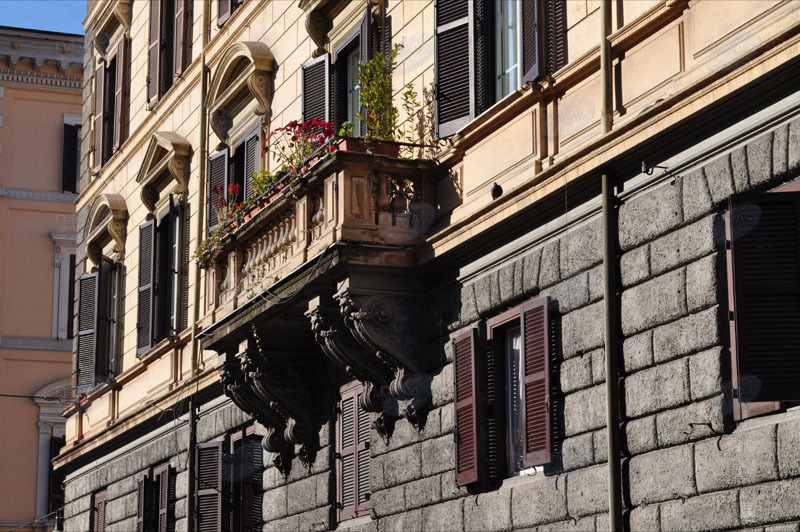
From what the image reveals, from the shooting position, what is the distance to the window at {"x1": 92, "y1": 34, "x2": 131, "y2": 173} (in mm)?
25188

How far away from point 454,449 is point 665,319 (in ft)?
10.6

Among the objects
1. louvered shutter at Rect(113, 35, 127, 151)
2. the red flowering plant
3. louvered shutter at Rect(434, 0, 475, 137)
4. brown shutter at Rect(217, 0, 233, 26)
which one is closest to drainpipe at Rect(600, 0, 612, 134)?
louvered shutter at Rect(434, 0, 475, 137)

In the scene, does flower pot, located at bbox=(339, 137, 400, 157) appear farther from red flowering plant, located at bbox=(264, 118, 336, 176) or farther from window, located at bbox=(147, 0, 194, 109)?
window, located at bbox=(147, 0, 194, 109)

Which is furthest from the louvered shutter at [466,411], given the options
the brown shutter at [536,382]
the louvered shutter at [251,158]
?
the louvered shutter at [251,158]

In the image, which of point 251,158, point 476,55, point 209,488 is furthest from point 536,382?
point 209,488

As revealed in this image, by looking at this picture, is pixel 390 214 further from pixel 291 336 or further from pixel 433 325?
pixel 291 336

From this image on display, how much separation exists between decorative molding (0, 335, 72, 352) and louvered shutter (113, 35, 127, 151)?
10.0 metres

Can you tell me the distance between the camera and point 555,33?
12352 mm

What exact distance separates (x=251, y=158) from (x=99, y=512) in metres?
7.77

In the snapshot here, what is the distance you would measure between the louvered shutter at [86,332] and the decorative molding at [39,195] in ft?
34.0

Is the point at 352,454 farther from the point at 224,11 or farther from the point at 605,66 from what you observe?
the point at 224,11

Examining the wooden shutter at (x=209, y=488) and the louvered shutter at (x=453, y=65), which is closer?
the louvered shutter at (x=453, y=65)

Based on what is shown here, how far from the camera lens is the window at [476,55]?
1311cm

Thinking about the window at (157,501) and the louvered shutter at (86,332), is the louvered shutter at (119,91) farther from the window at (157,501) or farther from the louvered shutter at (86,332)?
the window at (157,501)
